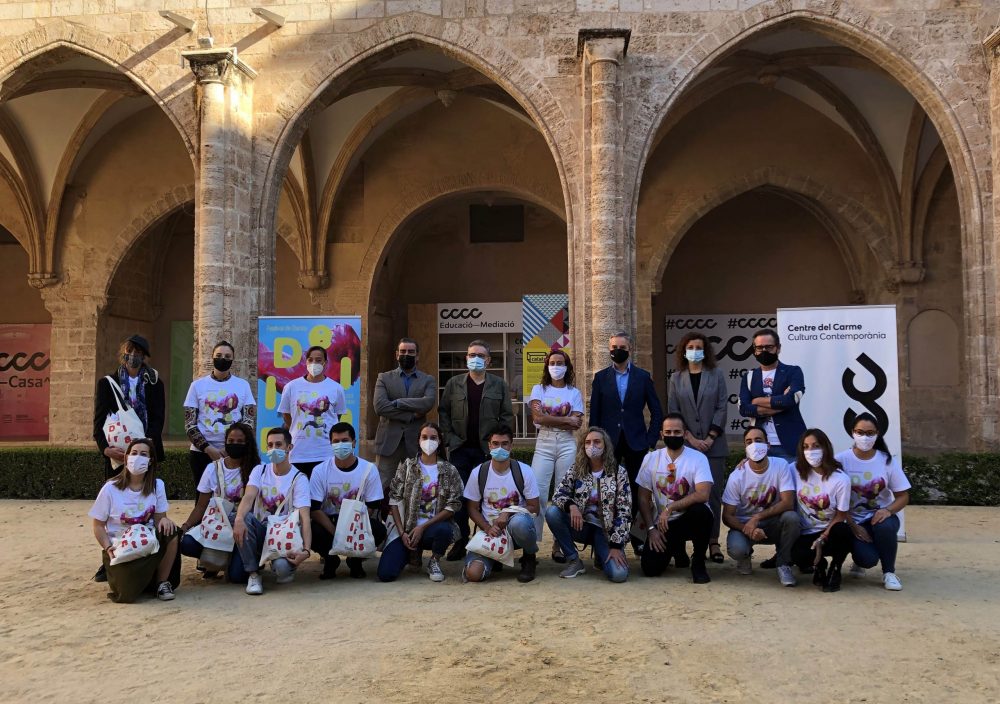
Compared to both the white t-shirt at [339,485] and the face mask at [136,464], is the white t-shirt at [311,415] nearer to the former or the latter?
the white t-shirt at [339,485]

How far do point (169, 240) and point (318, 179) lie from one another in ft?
15.9

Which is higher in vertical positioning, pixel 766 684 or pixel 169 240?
pixel 169 240

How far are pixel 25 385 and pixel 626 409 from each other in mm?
16084

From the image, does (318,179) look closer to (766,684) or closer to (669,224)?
(669,224)

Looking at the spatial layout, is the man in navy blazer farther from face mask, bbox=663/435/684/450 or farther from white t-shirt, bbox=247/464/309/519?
white t-shirt, bbox=247/464/309/519

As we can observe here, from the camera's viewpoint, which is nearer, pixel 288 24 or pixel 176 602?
pixel 176 602

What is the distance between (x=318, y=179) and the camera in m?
14.9

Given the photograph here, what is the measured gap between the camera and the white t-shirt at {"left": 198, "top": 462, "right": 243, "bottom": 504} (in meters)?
5.19

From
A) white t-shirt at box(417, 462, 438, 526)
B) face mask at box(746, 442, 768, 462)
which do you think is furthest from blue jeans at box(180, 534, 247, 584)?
face mask at box(746, 442, 768, 462)

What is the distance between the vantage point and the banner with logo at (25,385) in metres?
17.5

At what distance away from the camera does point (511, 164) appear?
14883mm

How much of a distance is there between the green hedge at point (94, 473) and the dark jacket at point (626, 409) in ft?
10.6

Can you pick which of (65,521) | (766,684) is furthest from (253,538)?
(65,521)

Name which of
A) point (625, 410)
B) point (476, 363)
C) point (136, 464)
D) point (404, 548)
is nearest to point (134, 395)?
point (136, 464)
